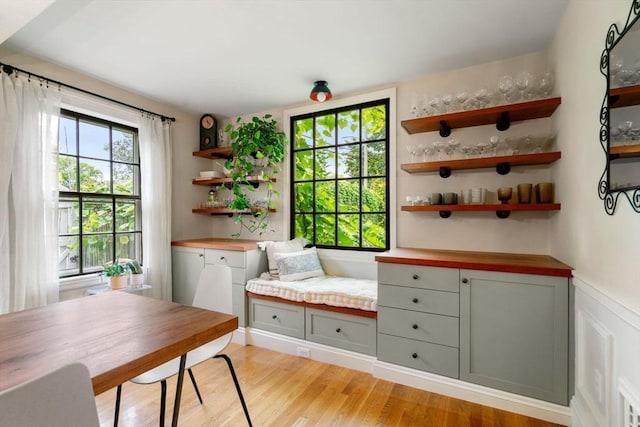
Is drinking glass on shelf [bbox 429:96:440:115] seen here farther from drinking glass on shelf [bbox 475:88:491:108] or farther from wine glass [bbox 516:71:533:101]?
wine glass [bbox 516:71:533:101]

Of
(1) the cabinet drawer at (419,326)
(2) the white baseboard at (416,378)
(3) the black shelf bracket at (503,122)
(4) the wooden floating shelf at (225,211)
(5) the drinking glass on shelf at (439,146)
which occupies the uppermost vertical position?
(3) the black shelf bracket at (503,122)

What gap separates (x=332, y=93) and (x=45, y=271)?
9.67ft

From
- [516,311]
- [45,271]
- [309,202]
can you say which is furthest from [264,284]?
[516,311]

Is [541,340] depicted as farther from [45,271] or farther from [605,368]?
[45,271]

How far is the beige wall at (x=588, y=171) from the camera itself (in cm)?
116

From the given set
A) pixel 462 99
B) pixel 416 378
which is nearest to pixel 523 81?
pixel 462 99

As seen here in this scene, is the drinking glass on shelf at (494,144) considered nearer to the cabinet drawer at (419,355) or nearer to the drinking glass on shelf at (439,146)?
the drinking glass on shelf at (439,146)

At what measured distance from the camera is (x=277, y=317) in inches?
107

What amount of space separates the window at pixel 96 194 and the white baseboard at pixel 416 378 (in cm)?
163

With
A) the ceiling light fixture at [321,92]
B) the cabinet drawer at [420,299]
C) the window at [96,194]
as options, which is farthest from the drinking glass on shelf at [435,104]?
the window at [96,194]

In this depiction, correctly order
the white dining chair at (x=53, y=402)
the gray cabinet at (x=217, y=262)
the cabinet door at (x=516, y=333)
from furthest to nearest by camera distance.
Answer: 1. the gray cabinet at (x=217, y=262)
2. the cabinet door at (x=516, y=333)
3. the white dining chair at (x=53, y=402)

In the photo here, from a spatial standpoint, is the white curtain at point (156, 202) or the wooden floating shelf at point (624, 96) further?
the white curtain at point (156, 202)

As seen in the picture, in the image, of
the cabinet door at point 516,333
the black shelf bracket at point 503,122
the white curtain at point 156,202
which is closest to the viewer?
the cabinet door at point 516,333

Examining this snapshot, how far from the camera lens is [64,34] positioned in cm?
207
